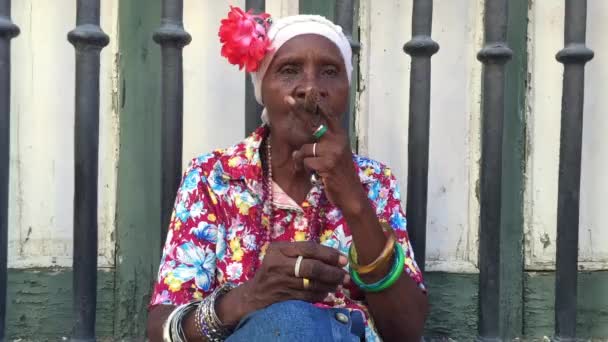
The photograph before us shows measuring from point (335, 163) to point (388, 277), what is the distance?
37 centimetres

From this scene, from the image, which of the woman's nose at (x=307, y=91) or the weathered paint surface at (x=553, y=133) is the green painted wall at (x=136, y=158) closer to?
the woman's nose at (x=307, y=91)

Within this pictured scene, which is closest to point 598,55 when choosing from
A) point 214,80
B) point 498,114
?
point 498,114

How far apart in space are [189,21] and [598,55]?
5.18 feet

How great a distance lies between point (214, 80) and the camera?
3318mm

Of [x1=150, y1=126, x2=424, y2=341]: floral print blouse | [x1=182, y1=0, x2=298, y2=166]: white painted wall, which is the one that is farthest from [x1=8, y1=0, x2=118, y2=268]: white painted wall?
[x1=150, y1=126, x2=424, y2=341]: floral print blouse

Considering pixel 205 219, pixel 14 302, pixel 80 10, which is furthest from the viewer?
pixel 14 302

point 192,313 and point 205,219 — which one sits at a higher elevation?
point 205,219

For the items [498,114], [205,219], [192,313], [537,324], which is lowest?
[537,324]

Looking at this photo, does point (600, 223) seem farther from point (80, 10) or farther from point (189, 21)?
point (80, 10)

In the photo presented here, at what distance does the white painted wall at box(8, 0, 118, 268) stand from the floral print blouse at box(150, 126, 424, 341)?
81 cm

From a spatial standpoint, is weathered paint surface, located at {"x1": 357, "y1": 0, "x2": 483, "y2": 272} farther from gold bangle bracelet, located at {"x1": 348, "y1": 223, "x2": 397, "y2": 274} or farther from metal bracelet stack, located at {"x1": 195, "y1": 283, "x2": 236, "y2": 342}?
metal bracelet stack, located at {"x1": 195, "y1": 283, "x2": 236, "y2": 342}

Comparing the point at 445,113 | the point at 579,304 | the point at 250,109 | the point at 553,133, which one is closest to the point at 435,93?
the point at 445,113

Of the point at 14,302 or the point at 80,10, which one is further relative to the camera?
the point at 14,302

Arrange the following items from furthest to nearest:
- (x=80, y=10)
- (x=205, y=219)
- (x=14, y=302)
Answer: (x=14, y=302) < (x=80, y=10) < (x=205, y=219)
